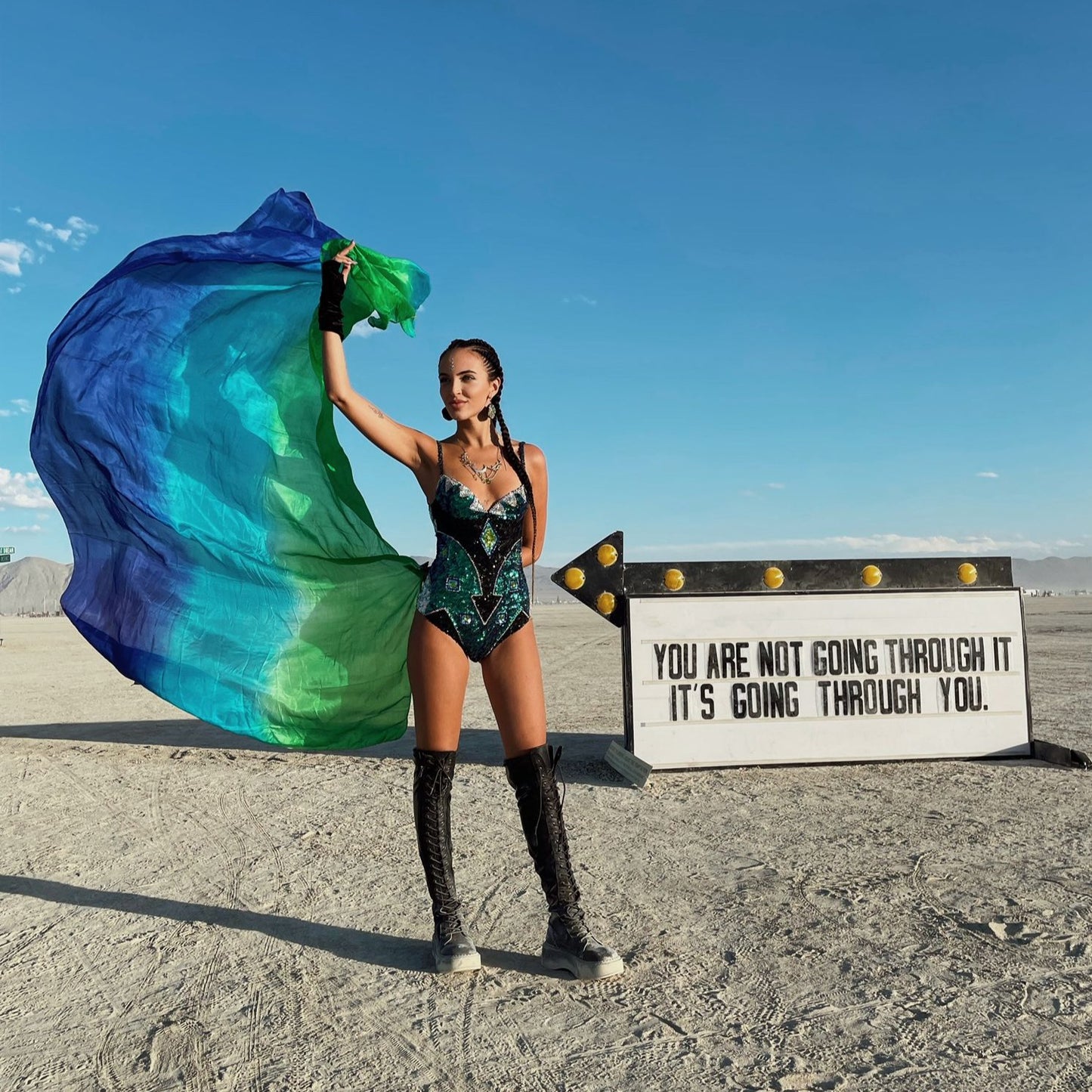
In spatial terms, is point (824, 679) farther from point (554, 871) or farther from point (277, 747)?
point (277, 747)

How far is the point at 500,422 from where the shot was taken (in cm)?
355

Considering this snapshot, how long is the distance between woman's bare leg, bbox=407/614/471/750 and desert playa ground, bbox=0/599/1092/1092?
0.87 metres

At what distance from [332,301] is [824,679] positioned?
5231 mm

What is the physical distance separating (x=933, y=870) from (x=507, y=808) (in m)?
2.63

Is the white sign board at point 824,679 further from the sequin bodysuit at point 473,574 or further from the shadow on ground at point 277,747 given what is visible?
the sequin bodysuit at point 473,574

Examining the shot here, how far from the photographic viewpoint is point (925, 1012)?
2.77 m

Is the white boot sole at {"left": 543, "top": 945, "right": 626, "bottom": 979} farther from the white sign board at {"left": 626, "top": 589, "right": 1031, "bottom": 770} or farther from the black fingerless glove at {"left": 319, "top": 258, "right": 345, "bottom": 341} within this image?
the white sign board at {"left": 626, "top": 589, "right": 1031, "bottom": 770}

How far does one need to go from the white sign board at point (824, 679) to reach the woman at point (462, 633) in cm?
351

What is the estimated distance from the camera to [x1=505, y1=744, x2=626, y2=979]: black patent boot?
3084mm

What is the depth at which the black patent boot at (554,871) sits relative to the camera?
308 cm

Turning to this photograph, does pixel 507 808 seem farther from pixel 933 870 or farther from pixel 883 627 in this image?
pixel 883 627

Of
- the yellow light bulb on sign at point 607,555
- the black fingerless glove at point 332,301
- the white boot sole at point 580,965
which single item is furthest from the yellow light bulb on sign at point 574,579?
the white boot sole at point 580,965

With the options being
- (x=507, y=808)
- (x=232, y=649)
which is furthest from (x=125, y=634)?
(x=507, y=808)

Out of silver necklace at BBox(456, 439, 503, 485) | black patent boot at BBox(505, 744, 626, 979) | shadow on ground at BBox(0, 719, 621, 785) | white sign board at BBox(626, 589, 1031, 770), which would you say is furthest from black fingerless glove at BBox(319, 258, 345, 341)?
shadow on ground at BBox(0, 719, 621, 785)
